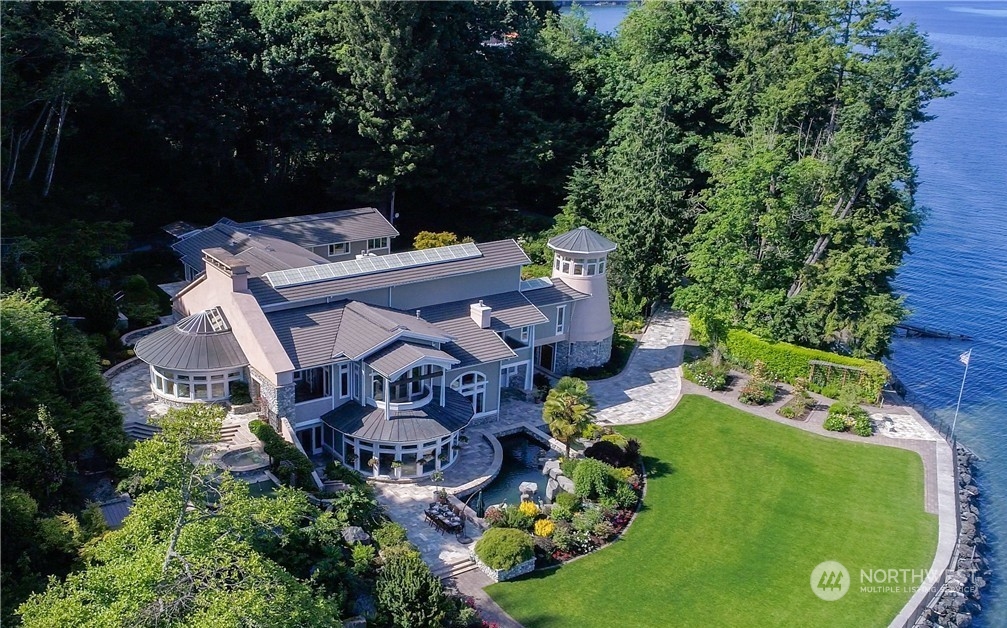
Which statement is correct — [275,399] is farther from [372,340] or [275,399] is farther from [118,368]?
→ [118,368]

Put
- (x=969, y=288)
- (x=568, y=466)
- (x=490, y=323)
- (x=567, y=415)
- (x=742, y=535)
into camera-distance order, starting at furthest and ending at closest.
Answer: (x=969, y=288) → (x=490, y=323) → (x=567, y=415) → (x=568, y=466) → (x=742, y=535)

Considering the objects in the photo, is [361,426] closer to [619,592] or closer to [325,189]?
[619,592]

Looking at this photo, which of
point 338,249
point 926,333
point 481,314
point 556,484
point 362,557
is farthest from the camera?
point 926,333

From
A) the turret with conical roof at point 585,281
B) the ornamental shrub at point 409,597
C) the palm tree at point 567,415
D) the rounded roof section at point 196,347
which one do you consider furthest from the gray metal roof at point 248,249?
the ornamental shrub at point 409,597

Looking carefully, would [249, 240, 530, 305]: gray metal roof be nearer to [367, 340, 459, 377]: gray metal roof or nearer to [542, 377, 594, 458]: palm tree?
[367, 340, 459, 377]: gray metal roof

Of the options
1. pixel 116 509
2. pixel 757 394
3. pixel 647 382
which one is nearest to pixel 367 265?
pixel 116 509

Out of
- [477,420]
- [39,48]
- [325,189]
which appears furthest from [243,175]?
[477,420]
